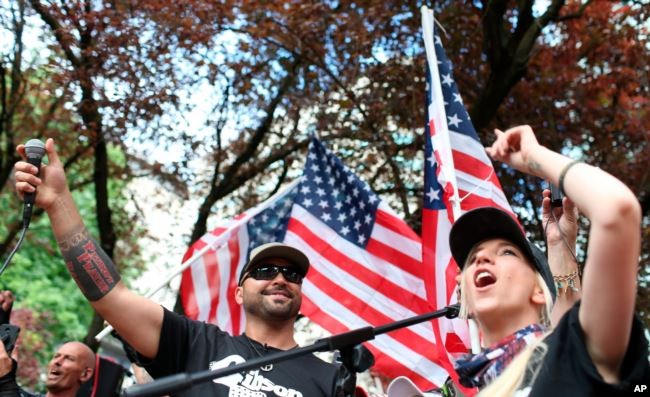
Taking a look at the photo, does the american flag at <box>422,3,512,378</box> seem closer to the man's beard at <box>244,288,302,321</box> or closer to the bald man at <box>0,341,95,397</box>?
the man's beard at <box>244,288,302,321</box>

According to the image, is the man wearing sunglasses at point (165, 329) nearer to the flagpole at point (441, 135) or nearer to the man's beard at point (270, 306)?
the man's beard at point (270, 306)

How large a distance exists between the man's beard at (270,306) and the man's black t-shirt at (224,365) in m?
0.26

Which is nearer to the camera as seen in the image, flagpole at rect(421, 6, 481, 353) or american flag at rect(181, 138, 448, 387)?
flagpole at rect(421, 6, 481, 353)

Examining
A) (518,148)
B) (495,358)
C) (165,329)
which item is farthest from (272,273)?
(518,148)

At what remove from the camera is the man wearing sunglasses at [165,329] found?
320 cm

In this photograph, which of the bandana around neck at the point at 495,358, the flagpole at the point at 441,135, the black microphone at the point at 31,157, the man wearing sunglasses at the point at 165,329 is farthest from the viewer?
the flagpole at the point at 441,135

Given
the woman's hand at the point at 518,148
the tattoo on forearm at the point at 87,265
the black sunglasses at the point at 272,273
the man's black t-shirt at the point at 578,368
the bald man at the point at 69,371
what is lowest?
the bald man at the point at 69,371

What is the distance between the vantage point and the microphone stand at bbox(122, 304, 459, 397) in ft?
7.09

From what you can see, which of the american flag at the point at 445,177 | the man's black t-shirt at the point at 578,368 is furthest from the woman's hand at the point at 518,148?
the american flag at the point at 445,177

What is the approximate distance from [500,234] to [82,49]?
6439 millimetres

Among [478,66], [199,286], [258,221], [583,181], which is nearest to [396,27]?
[478,66]

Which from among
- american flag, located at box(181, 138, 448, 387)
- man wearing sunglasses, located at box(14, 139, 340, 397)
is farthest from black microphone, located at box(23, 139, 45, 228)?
american flag, located at box(181, 138, 448, 387)

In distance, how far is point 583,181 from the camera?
6.61ft

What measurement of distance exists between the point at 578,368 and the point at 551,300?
0.60 meters
